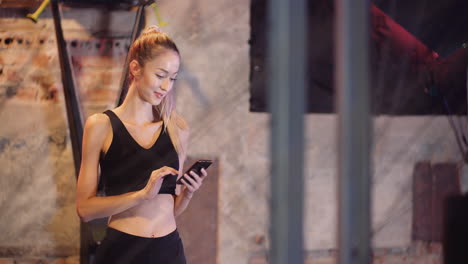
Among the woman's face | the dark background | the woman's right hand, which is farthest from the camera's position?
the dark background

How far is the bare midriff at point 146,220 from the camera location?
1437mm

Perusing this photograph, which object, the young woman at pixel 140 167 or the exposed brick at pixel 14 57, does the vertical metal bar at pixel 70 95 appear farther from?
the young woman at pixel 140 167

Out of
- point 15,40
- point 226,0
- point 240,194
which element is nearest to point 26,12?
point 15,40

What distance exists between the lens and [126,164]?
4.83ft

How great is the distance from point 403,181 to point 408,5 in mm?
964

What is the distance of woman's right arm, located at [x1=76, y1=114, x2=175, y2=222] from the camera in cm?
139

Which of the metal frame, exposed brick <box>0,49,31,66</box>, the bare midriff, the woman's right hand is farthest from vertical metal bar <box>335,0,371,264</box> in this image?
exposed brick <box>0,49,31,66</box>

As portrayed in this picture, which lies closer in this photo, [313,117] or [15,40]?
[15,40]

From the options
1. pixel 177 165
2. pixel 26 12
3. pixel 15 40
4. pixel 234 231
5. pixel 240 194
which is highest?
pixel 26 12

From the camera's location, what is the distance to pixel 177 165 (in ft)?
5.25

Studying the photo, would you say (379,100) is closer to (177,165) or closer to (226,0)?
(226,0)

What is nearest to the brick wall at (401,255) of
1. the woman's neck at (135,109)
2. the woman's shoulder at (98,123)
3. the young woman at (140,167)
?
the young woman at (140,167)

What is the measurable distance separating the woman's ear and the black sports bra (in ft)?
0.51

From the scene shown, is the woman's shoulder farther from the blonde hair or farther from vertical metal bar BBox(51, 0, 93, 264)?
vertical metal bar BBox(51, 0, 93, 264)
